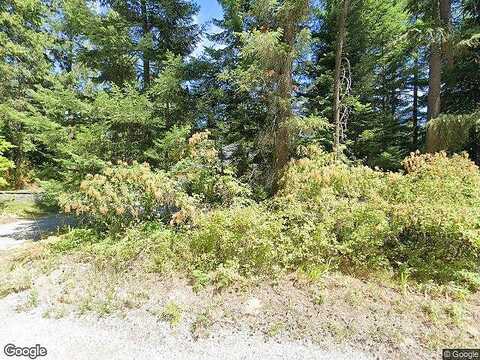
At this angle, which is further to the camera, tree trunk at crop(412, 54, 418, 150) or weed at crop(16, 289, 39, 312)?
tree trunk at crop(412, 54, 418, 150)

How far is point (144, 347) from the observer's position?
124 inches

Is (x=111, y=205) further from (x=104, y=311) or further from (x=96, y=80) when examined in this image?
(x=96, y=80)

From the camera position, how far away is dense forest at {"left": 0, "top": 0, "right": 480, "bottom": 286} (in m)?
4.43

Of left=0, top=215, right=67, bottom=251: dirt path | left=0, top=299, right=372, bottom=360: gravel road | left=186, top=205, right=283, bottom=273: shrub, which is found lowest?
left=0, top=299, right=372, bottom=360: gravel road

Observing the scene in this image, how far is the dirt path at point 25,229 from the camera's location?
7.10 meters

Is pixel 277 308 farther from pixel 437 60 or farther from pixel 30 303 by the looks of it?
pixel 437 60

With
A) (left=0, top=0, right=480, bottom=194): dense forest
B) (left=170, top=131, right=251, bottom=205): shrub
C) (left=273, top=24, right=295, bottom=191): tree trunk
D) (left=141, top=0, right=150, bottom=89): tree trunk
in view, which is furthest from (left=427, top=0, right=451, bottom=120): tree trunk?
(left=141, top=0, right=150, bottom=89): tree trunk

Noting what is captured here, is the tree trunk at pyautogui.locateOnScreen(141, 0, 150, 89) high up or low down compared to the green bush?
up

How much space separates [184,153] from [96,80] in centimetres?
428

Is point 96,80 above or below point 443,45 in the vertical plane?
below

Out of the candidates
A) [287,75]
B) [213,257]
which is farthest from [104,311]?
[287,75]

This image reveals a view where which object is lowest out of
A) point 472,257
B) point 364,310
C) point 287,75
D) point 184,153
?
point 364,310

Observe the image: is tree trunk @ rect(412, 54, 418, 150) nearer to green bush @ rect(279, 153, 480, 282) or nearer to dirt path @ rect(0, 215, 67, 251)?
green bush @ rect(279, 153, 480, 282)

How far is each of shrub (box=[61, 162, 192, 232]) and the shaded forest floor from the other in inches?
51.4
